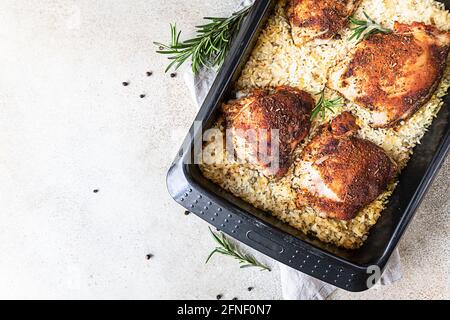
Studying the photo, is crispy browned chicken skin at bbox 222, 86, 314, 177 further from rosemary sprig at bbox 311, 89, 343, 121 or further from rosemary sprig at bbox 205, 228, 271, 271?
rosemary sprig at bbox 205, 228, 271, 271

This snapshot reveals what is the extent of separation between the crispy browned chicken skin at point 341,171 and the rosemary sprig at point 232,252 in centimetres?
44

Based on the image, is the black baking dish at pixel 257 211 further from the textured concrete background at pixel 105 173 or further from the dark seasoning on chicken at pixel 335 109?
the textured concrete background at pixel 105 173

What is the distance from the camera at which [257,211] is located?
6.03 feet

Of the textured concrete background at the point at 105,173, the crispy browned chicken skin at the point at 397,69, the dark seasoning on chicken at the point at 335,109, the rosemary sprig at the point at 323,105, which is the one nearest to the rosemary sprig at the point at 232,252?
the textured concrete background at the point at 105,173

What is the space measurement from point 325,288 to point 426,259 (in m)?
0.49

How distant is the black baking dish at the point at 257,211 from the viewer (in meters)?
1.70

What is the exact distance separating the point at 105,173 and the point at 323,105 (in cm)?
102

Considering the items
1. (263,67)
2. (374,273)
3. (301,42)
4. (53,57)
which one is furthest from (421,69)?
(53,57)

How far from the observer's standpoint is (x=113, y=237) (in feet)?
7.38

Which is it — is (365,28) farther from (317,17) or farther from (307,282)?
(307,282)

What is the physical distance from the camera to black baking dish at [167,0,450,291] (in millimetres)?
1704

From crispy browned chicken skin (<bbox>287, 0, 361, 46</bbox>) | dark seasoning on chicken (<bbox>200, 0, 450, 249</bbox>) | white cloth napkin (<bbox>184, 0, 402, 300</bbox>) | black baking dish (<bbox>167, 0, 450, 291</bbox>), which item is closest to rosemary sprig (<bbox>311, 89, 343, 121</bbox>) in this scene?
dark seasoning on chicken (<bbox>200, 0, 450, 249</bbox>)

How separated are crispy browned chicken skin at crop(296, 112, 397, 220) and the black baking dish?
0.14m

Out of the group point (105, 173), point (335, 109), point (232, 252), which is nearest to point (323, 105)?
point (335, 109)
